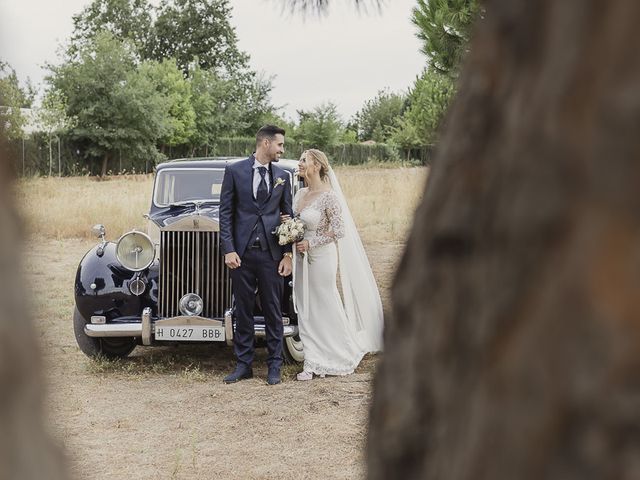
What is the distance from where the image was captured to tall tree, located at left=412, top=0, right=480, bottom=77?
724 cm

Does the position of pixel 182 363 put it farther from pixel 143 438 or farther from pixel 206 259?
pixel 143 438

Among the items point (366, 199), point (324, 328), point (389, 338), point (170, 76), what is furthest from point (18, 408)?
point (170, 76)

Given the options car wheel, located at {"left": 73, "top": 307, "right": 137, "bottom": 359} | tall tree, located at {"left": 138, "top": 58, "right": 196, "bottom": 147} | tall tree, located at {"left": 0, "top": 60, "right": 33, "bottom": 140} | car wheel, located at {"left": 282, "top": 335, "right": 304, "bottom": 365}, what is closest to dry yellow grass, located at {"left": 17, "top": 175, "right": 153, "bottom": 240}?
car wheel, located at {"left": 73, "top": 307, "right": 137, "bottom": 359}

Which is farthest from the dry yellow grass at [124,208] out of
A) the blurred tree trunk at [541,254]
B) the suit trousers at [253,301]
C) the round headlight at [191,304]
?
the blurred tree trunk at [541,254]

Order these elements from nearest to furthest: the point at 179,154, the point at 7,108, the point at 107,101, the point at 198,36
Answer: the point at 7,108
the point at 107,101
the point at 179,154
the point at 198,36

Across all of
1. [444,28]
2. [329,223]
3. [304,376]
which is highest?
[444,28]

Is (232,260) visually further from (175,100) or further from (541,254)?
(175,100)

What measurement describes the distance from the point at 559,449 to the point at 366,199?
21.3m

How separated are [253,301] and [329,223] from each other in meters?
0.94

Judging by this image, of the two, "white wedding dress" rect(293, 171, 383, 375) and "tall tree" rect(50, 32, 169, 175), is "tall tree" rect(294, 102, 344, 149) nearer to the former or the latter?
"tall tree" rect(50, 32, 169, 175)

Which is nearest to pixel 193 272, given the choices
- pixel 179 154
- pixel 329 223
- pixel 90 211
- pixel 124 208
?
pixel 329 223

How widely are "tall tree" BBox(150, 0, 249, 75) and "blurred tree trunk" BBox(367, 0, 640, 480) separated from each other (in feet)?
206

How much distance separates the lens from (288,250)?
682cm

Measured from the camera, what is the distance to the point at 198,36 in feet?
203
